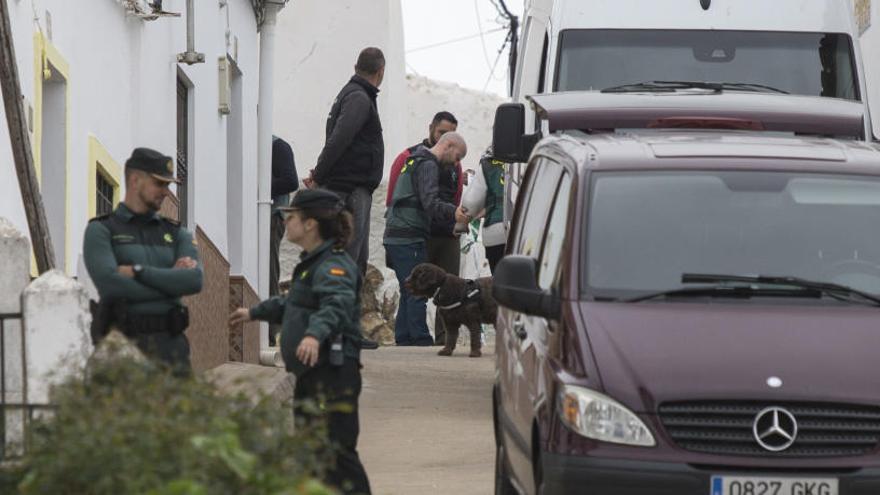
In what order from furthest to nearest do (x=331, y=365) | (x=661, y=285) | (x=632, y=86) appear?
(x=632, y=86) < (x=331, y=365) < (x=661, y=285)

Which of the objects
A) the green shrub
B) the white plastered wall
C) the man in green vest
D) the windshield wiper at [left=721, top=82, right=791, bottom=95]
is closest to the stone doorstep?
the man in green vest

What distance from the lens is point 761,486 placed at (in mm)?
7910

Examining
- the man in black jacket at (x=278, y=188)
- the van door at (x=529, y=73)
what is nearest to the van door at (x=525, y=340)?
the van door at (x=529, y=73)

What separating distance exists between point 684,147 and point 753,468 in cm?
198

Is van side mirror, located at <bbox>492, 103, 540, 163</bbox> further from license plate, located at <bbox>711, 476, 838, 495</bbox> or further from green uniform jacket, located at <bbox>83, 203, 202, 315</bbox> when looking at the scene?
license plate, located at <bbox>711, 476, 838, 495</bbox>

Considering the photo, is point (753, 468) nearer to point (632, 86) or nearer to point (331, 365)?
point (331, 365)

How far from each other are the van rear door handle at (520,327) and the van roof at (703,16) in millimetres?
4776

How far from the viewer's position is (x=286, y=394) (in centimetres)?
1434

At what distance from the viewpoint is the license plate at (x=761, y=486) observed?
7902 millimetres

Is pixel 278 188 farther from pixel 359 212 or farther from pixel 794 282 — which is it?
pixel 794 282

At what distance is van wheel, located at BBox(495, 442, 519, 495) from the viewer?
974cm

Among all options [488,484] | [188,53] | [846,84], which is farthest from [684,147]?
[188,53]

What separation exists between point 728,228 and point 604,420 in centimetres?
135

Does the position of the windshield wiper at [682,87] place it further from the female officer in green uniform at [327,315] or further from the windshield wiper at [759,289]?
the windshield wiper at [759,289]
